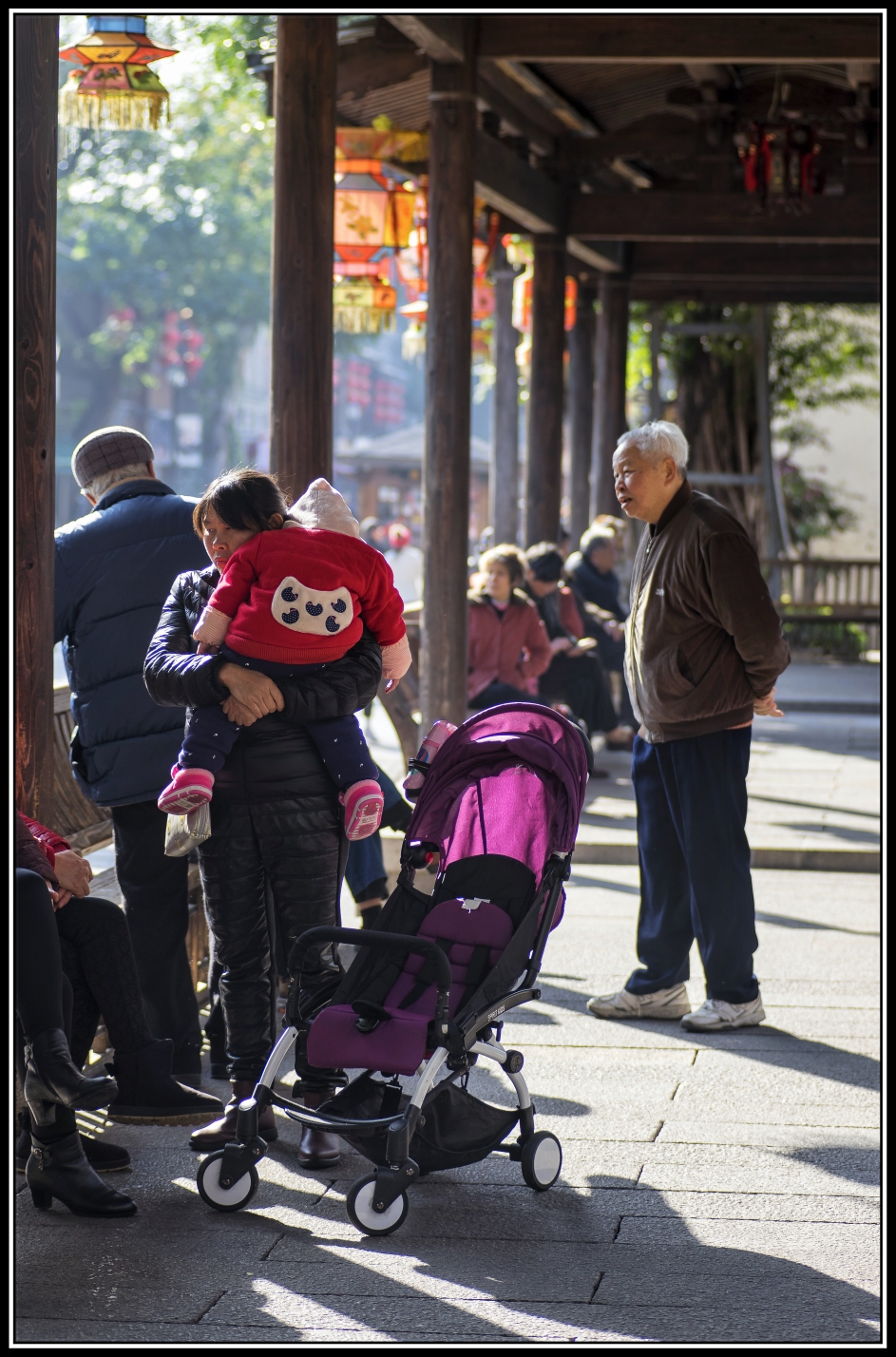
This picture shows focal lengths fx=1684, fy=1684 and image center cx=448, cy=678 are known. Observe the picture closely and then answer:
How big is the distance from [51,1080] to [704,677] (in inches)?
97.5

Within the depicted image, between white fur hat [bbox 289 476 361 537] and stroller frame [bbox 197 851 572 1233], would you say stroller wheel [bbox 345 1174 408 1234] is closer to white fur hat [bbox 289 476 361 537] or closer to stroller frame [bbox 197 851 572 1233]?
stroller frame [bbox 197 851 572 1233]

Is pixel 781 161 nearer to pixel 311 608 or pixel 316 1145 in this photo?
pixel 311 608

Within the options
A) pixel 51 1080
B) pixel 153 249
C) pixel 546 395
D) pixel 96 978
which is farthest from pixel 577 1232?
pixel 153 249

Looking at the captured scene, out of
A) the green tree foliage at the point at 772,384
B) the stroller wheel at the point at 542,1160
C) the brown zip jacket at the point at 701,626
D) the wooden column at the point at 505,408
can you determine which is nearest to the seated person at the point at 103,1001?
the stroller wheel at the point at 542,1160

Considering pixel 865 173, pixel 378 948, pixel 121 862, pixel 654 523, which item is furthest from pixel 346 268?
pixel 378 948

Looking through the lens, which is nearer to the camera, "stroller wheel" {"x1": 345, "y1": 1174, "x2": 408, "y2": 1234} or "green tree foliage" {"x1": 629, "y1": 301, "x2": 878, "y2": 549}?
"stroller wheel" {"x1": 345, "y1": 1174, "x2": 408, "y2": 1234}

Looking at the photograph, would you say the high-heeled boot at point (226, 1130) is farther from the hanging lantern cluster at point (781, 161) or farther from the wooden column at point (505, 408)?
the wooden column at point (505, 408)

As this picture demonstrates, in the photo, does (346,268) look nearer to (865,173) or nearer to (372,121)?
(372,121)

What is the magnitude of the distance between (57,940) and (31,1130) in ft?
1.39

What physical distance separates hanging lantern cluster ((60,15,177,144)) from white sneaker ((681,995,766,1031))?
383 centimetres

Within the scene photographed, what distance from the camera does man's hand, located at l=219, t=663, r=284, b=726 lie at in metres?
3.97

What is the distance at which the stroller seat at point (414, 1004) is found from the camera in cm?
372

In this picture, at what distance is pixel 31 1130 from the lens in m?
3.73

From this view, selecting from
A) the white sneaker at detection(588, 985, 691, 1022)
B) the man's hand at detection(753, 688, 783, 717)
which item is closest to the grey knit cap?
the man's hand at detection(753, 688, 783, 717)
